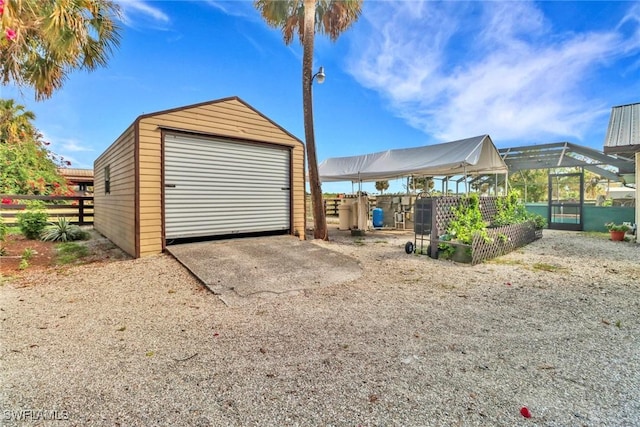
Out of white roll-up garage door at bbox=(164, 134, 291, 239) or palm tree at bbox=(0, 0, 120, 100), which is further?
white roll-up garage door at bbox=(164, 134, 291, 239)

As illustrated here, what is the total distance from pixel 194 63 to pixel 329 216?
11.4 metres

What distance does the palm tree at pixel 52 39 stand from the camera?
454 cm

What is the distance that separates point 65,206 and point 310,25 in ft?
38.4

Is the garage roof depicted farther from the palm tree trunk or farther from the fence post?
the fence post

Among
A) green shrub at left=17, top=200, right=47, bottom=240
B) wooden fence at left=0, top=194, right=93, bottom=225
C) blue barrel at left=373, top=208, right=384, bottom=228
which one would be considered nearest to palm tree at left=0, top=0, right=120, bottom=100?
green shrub at left=17, top=200, right=47, bottom=240

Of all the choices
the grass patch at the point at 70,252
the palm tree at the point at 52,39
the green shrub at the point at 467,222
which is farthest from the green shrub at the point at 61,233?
the green shrub at the point at 467,222

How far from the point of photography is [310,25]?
7.48m

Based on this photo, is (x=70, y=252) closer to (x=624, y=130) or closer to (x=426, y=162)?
(x=426, y=162)

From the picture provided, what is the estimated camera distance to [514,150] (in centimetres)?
1259

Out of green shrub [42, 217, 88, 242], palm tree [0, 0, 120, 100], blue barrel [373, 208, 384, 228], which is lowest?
green shrub [42, 217, 88, 242]

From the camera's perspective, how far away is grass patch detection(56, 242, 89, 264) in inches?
227

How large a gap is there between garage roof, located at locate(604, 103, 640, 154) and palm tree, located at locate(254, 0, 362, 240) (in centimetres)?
764

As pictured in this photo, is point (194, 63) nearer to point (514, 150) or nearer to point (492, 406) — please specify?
point (492, 406)

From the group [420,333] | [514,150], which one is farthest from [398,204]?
[420,333]
